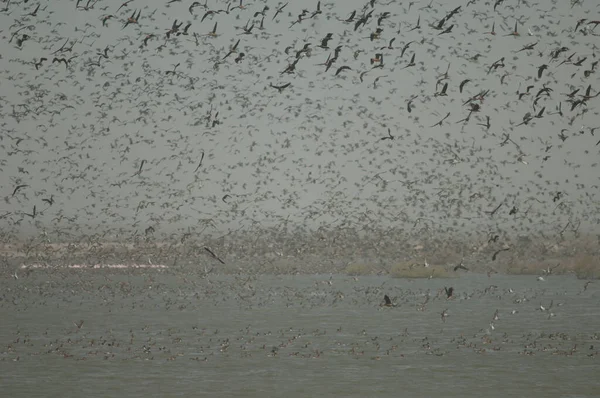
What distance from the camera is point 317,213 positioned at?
56000 mm

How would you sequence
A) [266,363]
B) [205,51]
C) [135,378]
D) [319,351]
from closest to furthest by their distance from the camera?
[135,378] < [266,363] < [319,351] < [205,51]

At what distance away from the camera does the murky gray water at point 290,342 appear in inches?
1119

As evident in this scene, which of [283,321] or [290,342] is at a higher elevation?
[290,342]

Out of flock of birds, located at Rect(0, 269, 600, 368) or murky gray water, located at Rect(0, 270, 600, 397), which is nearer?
murky gray water, located at Rect(0, 270, 600, 397)

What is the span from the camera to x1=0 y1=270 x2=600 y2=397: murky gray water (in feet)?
93.2

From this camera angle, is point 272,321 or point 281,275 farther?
point 281,275

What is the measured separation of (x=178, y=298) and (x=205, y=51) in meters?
22.6

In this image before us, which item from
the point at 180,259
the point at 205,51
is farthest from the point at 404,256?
the point at 205,51

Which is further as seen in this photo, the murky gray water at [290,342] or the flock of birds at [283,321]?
the flock of birds at [283,321]

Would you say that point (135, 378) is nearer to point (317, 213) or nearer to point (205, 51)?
point (205, 51)

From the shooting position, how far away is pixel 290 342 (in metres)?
37.6

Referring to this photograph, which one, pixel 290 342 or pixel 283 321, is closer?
pixel 290 342

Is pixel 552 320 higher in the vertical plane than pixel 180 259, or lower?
higher

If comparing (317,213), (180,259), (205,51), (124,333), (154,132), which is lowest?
A: (180,259)
